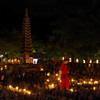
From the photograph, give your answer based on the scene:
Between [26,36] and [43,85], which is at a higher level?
[26,36]

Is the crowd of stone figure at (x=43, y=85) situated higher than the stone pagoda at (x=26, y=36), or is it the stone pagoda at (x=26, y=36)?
the stone pagoda at (x=26, y=36)

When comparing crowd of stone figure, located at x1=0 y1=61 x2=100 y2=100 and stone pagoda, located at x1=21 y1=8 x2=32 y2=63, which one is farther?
stone pagoda, located at x1=21 y1=8 x2=32 y2=63

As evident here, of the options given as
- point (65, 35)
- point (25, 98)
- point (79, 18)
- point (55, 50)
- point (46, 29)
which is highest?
point (46, 29)

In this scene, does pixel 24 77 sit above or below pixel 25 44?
below

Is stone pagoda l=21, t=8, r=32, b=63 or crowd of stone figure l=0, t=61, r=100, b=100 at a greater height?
stone pagoda l=21, t=8, r=32, b=63

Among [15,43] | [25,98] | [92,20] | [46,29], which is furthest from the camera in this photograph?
[46,29]

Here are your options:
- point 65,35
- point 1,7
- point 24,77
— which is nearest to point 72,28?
point 65,35

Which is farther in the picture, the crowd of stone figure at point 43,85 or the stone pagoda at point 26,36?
the stone pagoda at point 26,36

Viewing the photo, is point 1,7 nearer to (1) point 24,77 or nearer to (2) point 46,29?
(2) point 46,29

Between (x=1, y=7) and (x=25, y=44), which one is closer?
(x=25, y=44)

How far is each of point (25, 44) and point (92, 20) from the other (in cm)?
579

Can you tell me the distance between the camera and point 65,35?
44.8 feet

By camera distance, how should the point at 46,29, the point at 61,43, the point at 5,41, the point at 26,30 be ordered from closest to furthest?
the point at 61,43 < the point at 26,30 < the point at 5,41 < the point at 46,29

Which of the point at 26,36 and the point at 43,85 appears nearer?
the point at 43,85
